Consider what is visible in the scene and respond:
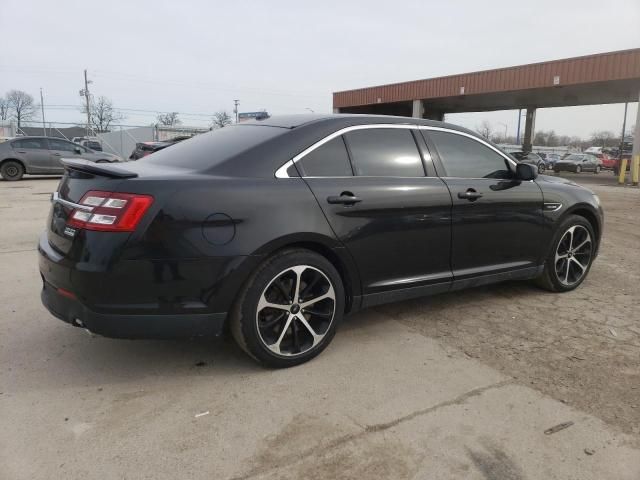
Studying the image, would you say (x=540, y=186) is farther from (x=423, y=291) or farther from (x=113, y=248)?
(x=113, y=248)

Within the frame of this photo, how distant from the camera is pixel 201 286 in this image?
2.80 m

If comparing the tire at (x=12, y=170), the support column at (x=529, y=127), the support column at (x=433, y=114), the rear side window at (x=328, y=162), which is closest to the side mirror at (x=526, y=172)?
the rear side window at (x=328, y=162)

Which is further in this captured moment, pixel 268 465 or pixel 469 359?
pixel 469 359

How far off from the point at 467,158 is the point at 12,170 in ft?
53.6

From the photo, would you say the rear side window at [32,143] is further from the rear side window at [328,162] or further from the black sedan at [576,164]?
the black sedan at [576,164]

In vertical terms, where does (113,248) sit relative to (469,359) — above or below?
above

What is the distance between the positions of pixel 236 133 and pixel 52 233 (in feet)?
4.50

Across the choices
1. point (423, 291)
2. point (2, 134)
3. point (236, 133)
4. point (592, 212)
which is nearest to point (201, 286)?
point (236, 133)

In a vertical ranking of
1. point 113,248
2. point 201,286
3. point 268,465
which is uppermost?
point 113,248

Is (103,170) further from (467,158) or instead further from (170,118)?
(170,118)

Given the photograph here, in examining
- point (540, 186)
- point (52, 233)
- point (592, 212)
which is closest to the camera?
point (52, 233)

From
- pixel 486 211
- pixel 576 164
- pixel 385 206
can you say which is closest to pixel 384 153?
pixel 385 206

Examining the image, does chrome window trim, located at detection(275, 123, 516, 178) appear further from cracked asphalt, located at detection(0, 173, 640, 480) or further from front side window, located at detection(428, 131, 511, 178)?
Result: cracked asphalt, located at detection(0, 173, 640, 480)

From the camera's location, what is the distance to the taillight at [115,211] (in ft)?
8.71
